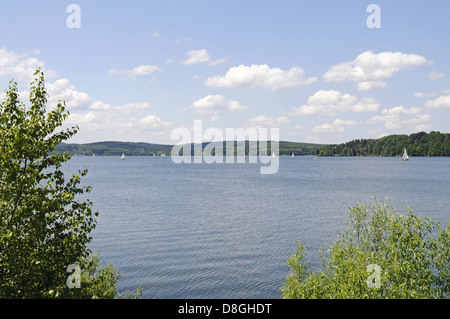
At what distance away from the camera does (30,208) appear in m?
15.6

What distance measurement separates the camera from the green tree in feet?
49.1

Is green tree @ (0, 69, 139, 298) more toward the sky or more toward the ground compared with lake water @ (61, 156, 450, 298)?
more toward the sky

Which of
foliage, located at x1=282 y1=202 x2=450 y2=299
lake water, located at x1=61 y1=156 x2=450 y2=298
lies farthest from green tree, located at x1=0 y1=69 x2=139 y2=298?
lake water, located at x1=61 y1=156 x2=450 y2=298

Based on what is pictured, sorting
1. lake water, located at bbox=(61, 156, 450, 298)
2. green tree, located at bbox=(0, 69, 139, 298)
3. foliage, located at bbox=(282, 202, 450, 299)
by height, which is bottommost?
lake water, located at bbox=(61, 156, 450, 298)

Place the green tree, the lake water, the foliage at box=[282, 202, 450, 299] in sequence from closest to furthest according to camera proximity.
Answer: the green tree
the foliage at box=[282, 202, 450, 299]
the lake water

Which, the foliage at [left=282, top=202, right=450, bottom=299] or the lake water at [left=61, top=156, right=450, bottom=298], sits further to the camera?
the lake water at [left=61, top=156, right=450, bottom=298]

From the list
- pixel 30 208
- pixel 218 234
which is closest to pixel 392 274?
pixel 30 208

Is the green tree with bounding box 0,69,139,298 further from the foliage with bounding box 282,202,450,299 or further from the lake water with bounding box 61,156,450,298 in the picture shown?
the lake water with bounding box 61,156,450,298

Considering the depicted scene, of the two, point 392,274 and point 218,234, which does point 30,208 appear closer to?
point 392,274

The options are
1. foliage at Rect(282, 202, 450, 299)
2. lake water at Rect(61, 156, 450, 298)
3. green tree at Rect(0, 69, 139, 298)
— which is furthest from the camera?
lake water at Rect(61, 156, 450, 298)

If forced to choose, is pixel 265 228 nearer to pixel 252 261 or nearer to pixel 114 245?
pixel 252 261

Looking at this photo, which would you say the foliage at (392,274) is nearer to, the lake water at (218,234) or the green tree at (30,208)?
the lake water at (218,234)
